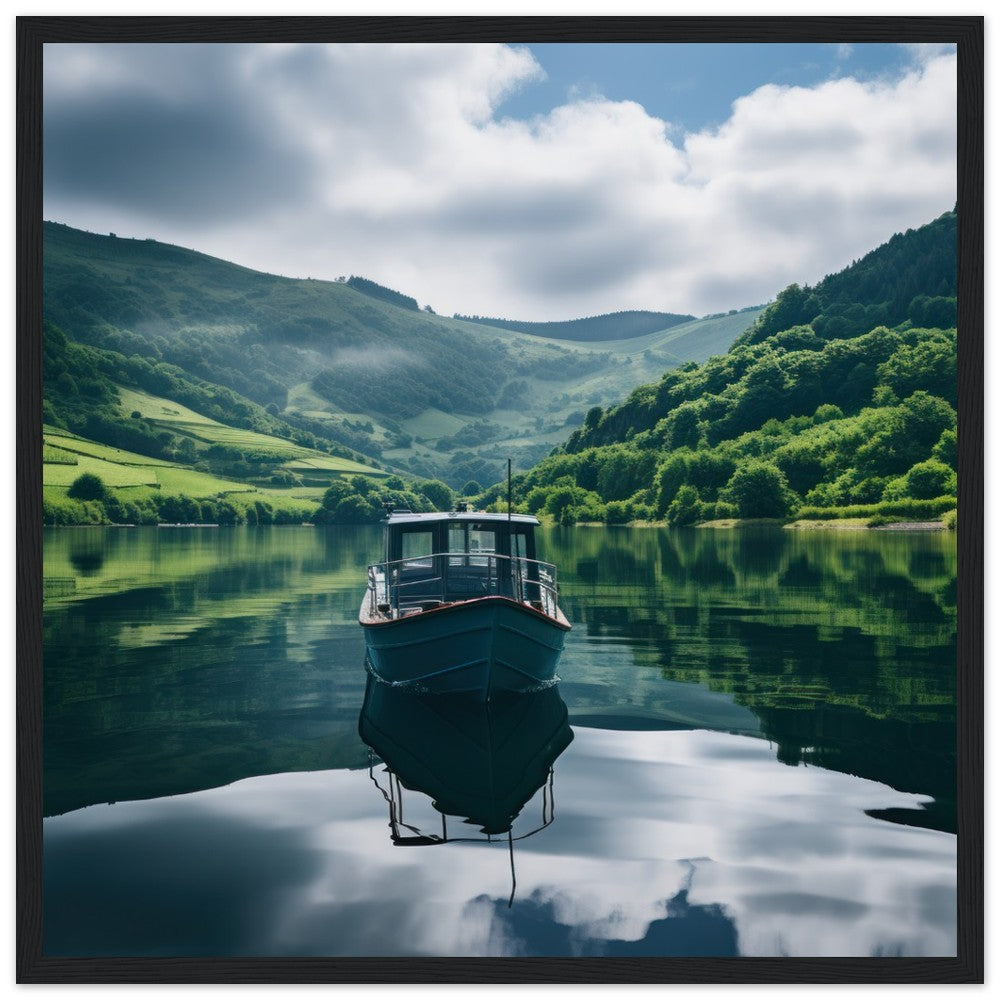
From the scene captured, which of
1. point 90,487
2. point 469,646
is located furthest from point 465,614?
point 90,487

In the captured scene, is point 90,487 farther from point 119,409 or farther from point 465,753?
point 465,753

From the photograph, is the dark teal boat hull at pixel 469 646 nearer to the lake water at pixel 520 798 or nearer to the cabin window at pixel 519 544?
the lake water at pixel 520 798

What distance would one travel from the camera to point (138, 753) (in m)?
13.8

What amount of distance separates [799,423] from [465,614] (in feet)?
375

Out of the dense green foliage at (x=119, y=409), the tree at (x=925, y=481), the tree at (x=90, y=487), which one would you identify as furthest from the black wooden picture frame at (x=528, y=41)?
the tree at (x=90, y=487)

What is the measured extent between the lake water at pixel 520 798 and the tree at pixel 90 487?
73.3 m

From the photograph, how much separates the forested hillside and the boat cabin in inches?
1906

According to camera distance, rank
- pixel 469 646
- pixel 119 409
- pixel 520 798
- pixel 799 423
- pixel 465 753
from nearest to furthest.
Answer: pixel 520 798, pixel 465 753, pixel 469 646, pixel 799 423, pixel 119 409

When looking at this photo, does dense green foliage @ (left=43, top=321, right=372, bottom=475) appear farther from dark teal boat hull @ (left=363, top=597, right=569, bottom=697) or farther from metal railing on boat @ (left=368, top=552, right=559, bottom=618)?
dark teal boat hull @ (left=363, top=597, right=569, bottom=697)

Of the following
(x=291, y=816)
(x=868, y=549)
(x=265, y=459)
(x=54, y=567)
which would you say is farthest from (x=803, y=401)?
(x=291, y=816)

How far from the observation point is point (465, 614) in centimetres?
1566

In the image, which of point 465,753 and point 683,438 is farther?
point 683,438

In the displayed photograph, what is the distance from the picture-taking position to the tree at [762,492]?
101 meters

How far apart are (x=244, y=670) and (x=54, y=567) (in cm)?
3406
